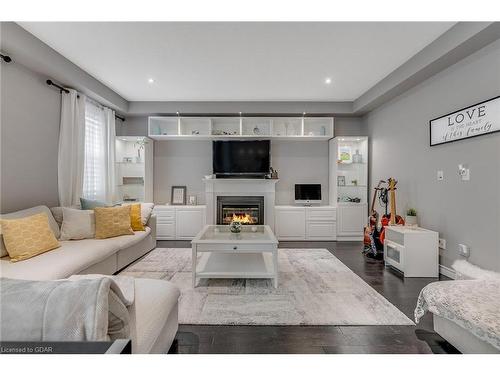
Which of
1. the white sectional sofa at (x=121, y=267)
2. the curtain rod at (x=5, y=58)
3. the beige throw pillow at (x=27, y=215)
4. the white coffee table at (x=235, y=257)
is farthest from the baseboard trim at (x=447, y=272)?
the curtain rod at (x=5, y=58)

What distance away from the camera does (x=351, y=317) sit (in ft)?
6.93

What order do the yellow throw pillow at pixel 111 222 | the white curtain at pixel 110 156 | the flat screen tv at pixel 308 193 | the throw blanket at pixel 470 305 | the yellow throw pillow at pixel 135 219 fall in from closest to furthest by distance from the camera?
1. the throw blanket at pixel 470 305
2. the yellow throw pillow at pixel 111 222
3. the yellow throw pillow at pixel 135 219
4. the white curtain at pixel 110 156
5. the flat screen tv at pixel 308 193

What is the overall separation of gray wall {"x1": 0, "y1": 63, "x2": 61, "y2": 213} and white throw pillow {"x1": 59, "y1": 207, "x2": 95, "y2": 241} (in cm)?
52

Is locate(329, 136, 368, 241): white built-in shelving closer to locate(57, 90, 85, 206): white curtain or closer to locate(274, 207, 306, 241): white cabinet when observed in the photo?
locate(274, 207, 306, 241): white cabinet

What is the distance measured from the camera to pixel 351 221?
4.95 m

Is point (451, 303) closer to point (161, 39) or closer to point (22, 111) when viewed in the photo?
point (161, 39)

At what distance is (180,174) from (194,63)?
2.65 meters

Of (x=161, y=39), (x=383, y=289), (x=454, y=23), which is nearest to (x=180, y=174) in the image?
(x=161, y=39)

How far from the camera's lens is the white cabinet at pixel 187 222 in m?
4.95

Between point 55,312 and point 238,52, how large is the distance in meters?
2.97

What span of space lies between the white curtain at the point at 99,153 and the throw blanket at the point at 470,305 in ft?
15.2

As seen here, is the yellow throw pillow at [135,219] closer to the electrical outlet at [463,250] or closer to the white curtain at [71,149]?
the white curtain at [71,149]
